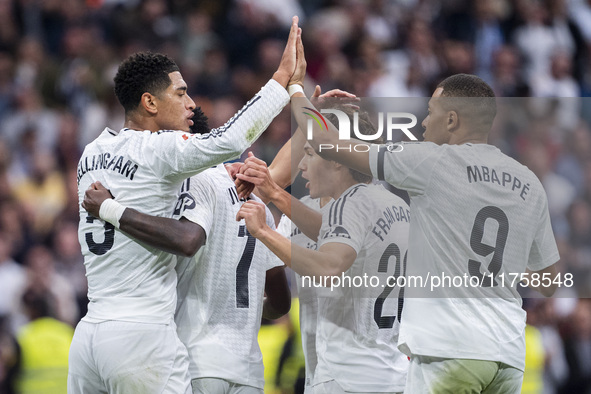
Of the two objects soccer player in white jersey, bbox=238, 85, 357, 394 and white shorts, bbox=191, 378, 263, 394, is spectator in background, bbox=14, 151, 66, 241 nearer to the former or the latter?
soccer player in white jersey, bbox=238, 85, 357, 394

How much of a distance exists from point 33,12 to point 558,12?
7.32m

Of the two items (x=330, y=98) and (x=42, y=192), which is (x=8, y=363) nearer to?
(x=42, y=192)

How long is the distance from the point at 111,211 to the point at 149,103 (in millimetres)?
722

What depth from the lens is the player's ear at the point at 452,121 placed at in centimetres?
462

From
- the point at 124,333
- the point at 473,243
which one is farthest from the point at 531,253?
the point at 124,333

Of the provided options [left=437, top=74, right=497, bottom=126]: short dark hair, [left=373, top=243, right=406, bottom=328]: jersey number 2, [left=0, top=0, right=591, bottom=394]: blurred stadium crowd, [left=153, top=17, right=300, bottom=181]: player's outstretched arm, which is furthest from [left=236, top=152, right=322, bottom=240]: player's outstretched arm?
[left=0, top=0, right=591, bottom=394]: blurred stadium crowd

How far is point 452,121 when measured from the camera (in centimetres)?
463

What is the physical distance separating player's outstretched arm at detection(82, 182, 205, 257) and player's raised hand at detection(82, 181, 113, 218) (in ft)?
0.06

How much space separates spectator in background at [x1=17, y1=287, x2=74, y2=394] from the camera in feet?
26.4

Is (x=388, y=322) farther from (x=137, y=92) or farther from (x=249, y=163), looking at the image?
(x=137, y=92)

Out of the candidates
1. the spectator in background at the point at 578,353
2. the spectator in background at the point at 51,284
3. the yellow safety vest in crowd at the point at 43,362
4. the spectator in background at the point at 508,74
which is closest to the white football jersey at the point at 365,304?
the yellow safety vest in crowd at the point at 43,362

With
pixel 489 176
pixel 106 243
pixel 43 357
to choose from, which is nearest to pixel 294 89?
pixel 489 176

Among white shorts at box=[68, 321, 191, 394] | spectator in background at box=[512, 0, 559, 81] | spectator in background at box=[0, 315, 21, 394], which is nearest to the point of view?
white shorts at box=[68, 321, 191, 394]

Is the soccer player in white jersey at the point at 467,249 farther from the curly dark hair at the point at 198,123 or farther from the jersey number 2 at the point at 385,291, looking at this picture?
the curly dark hair at the point at 198,123
